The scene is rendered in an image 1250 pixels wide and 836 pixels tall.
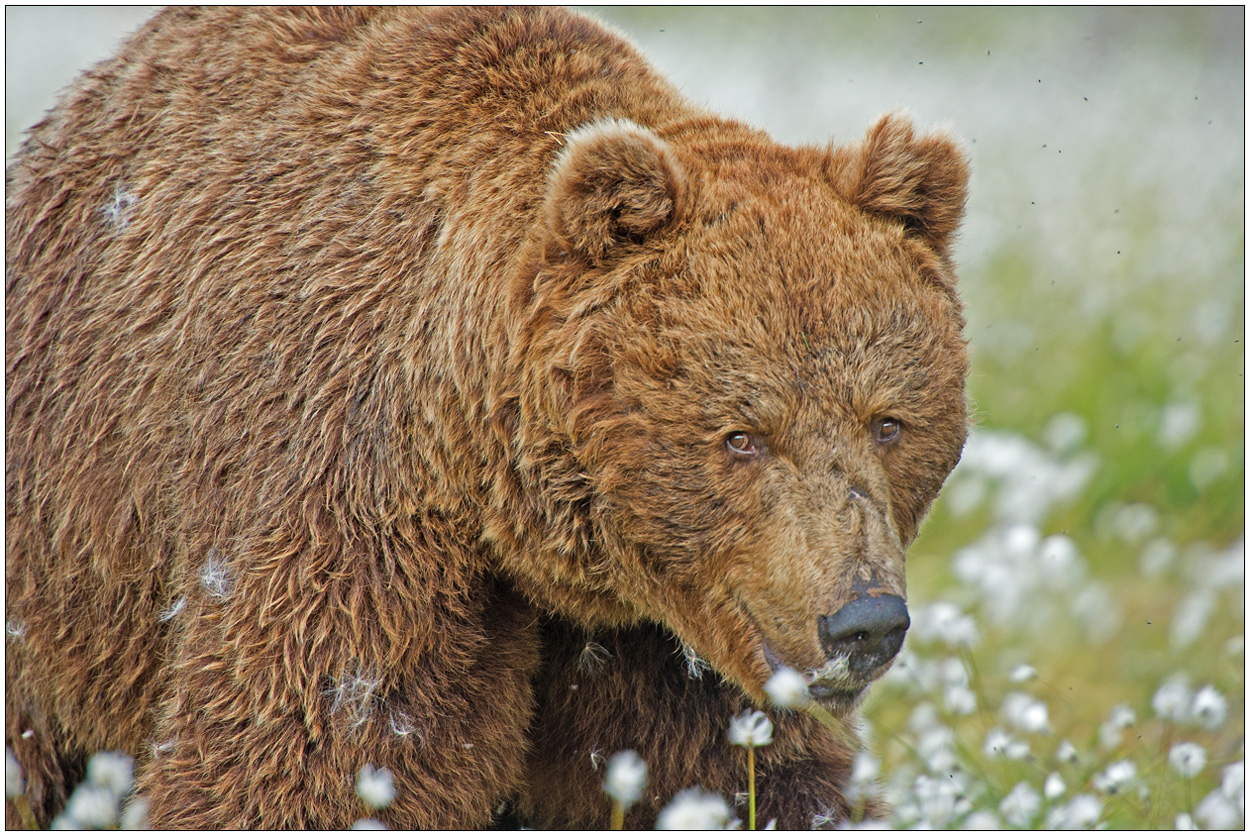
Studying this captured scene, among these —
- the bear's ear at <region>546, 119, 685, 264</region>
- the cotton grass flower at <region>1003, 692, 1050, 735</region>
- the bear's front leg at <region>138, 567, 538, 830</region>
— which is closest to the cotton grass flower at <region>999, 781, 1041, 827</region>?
the cotton grass flower at <region>1003, 692, 1050, 735</region>

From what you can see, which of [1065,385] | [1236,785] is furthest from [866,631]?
[1065,385]

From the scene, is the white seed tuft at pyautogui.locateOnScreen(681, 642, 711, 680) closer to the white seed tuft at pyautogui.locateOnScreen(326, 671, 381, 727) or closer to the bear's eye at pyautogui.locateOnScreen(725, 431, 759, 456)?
the bear's eye at pyautogui.locateOnScreen(725, 431, 759, 456)

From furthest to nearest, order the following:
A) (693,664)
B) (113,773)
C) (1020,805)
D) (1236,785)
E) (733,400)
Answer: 1. (1020,805)
2. (1236,785)
3. (693,664)
4. (113,773)
5. (733,400)

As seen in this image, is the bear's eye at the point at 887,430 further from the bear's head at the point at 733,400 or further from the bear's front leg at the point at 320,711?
the bear's front leg at the point at 320,711

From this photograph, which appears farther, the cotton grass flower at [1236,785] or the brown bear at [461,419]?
the cotton grass flower at [1236,785]

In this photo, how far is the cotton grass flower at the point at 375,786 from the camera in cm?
296

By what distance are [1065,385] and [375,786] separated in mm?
5982

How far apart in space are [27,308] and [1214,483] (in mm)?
6202

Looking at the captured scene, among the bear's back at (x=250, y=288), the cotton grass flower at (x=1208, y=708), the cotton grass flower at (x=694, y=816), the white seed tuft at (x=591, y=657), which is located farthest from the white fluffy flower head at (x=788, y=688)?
the cotton grass flower at (x=1208, y=708)

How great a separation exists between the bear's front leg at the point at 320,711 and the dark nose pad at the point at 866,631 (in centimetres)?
98

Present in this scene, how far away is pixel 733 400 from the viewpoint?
2918 mm

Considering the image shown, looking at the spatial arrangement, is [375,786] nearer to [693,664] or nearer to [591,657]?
[591,657]

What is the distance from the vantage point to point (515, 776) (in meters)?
3.49

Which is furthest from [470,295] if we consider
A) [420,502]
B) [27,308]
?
[27,308]
